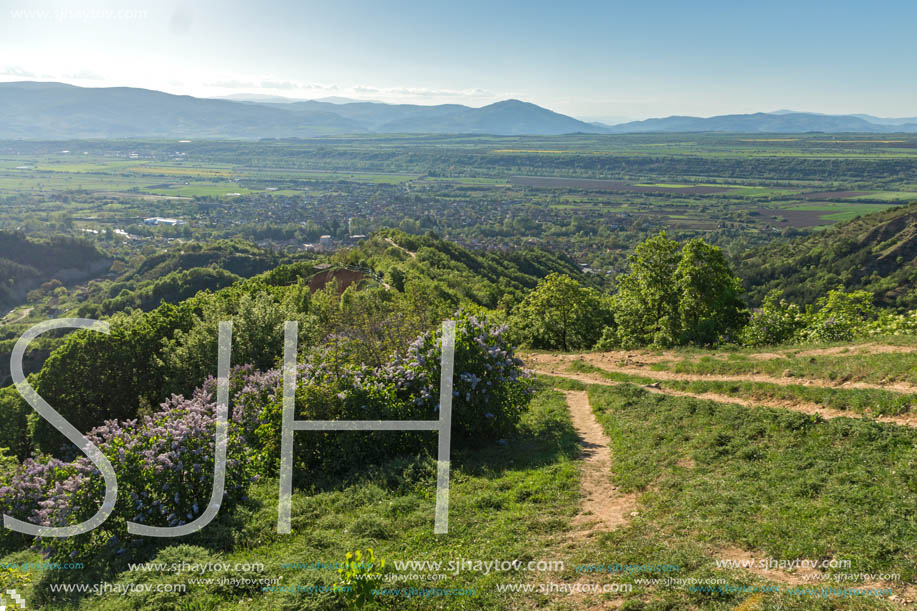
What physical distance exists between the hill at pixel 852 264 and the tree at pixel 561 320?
190 feet

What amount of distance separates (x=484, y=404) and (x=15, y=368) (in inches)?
570

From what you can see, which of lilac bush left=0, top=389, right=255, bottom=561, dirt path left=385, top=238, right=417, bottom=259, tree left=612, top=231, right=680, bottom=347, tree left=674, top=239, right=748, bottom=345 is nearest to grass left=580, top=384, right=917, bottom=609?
lilac bush left=0, top=389, right=255, bottom=561

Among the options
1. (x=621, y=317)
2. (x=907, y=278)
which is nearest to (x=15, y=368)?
(x=621, y=317)

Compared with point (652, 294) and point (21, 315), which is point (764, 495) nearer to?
point (652, 294)

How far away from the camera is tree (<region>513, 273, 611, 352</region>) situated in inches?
1471

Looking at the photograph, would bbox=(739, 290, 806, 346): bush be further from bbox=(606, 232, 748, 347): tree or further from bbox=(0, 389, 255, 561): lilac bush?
bbox=(0, 389, 255, 561): lilac bush

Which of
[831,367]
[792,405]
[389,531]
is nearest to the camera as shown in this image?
[389,531]

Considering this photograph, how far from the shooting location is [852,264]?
87.7 metres

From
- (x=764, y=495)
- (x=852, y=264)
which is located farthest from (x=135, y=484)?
(x=852, y=264)

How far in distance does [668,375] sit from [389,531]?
50.4 ft

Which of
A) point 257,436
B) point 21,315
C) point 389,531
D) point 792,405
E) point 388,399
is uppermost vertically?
point 792,405

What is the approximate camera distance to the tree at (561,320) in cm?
3738

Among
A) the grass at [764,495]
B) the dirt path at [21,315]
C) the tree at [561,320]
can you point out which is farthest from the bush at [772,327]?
the dirt path at [21,315]

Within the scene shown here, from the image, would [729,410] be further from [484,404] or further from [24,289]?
[24,289]
